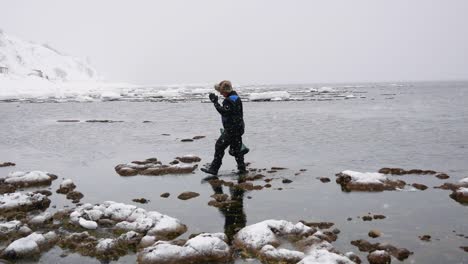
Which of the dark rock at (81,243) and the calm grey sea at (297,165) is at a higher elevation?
the dark rock at (81,243)

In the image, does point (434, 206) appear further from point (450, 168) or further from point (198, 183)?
point (198, 183)

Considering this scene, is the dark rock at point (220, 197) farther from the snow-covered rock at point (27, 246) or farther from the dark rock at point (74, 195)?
the snow-covered rock at point (27, 246)

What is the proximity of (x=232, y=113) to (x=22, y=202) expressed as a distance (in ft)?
17.0

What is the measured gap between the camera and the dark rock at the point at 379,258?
5.69 meters

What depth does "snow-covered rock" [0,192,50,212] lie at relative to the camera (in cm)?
835

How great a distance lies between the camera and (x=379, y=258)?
18.7ft

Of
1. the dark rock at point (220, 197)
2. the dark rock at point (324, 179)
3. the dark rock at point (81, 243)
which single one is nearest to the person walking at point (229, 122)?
the dark rock at point (220, 197)

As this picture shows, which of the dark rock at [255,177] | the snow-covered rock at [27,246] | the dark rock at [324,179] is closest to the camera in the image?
the snow-covered rock at [27,246]

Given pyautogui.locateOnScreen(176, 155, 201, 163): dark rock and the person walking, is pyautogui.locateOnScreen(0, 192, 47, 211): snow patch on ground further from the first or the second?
pyautogui.locateOnScreen(176, 155, 201, 163): dark rock

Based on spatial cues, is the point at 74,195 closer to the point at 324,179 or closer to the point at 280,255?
the point at 280,255

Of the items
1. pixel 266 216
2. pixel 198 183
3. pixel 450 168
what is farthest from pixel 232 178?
pixel 450 168

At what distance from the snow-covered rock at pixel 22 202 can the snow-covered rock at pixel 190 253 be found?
365 centimetres

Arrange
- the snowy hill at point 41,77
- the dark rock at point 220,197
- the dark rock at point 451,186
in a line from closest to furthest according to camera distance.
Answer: the dark rock at point 220,197 → the dark rock at point 451,186 → the snowy hill at point 41,77

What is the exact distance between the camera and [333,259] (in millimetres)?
5461
